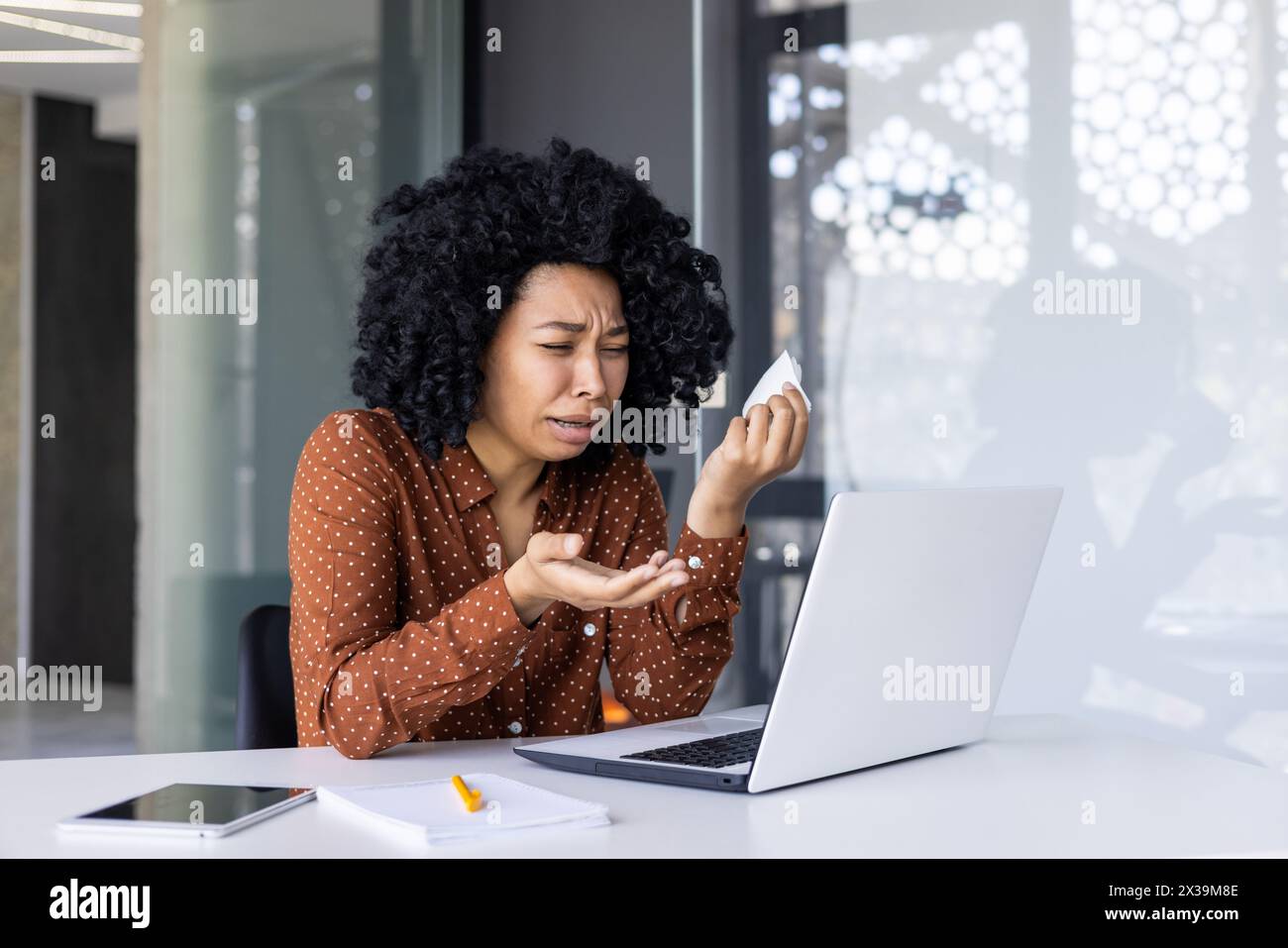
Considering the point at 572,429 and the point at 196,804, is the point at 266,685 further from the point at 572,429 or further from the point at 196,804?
the point at 196,804

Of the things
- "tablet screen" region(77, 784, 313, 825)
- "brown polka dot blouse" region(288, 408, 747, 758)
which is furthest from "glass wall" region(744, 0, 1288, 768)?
"tablet screen" region(77, 784, 313, 825)

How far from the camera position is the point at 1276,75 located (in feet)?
9.86

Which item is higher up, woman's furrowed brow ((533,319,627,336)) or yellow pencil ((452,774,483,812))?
woman's furrowed brow ((533,319,627,336))

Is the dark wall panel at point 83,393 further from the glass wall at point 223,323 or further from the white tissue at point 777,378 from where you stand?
the white tissue at point 777,378

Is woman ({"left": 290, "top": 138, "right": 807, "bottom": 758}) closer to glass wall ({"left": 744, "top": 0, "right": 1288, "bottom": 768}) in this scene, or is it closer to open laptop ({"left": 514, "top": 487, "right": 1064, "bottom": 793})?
open laptop ({"left": 514, "top": 487, "right": 1064, "bottom": 793})

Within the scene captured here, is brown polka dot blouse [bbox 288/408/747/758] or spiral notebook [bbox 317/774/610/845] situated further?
brown polka dot blouse [bbox 288/408/747/758]

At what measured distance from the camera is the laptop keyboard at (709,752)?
1.28 m

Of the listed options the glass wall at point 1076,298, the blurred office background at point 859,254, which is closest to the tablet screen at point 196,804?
the blurred office background at point 859,254

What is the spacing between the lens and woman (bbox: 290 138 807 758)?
5.10 ft

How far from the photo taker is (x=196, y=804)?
110 cm

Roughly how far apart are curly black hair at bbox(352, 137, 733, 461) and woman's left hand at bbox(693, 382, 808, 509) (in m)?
0.39

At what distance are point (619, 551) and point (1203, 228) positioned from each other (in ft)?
6.06
